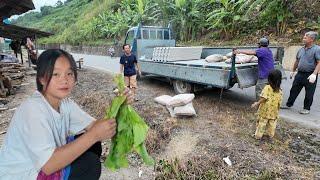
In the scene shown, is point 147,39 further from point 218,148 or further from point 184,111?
point 218,148

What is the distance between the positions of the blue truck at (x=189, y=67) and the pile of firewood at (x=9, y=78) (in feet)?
14.5

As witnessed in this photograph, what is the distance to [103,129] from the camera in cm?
197

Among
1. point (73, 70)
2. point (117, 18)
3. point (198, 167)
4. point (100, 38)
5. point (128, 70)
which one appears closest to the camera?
point (73, 70)

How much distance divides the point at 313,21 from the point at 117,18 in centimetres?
2044

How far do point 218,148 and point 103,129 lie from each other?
9.99 ft

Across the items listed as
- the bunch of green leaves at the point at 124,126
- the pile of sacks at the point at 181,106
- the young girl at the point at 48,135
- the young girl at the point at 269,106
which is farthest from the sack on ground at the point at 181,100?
the young girl at the point at 48,135

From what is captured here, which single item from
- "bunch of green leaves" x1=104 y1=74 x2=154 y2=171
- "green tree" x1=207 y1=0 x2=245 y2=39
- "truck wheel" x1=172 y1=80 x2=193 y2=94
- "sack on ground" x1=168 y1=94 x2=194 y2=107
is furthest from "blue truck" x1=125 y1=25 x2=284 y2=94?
"green tree" x1=207 y1=0 x2=245 y2=39

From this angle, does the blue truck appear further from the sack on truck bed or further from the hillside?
the hillside

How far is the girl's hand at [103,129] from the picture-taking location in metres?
1.93

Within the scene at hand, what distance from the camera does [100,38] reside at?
121 feet

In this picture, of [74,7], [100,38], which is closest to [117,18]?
[100,38]

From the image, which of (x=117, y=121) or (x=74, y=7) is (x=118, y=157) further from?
(x=74, y=7)

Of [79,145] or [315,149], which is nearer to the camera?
[79,145]

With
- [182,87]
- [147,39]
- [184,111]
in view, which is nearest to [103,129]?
[184,111]
